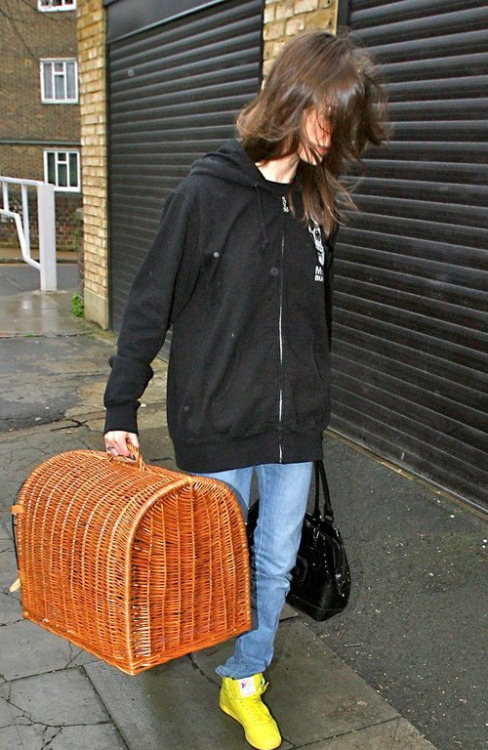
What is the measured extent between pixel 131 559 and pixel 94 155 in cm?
797

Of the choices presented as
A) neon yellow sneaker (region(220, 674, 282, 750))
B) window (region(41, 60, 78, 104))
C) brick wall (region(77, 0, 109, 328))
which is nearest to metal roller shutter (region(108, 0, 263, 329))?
brick wall (region(77, 0, 109, 328))

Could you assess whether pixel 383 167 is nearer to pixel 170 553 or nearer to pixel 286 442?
pixel 286 442

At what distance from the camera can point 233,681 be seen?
8.31 feet

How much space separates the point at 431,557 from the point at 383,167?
2343mm

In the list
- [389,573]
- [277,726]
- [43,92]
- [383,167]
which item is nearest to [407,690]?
[277,726]

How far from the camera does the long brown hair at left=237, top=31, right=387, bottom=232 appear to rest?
2051mm

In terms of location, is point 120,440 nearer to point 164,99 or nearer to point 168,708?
point 168,708

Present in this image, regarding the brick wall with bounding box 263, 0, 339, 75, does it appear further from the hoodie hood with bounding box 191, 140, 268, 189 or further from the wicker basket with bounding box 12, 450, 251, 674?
the wicker basket with bounding box 12, 450, 251, 674

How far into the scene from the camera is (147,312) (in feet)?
7.13

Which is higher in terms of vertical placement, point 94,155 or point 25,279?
point 94,155

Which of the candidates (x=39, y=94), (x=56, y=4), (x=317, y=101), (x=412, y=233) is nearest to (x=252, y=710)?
(x=317, y=101)

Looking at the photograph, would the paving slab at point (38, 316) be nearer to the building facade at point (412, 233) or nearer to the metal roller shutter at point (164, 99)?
the metal roller shutter at point (164, 99)

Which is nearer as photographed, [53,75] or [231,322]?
[231,322]

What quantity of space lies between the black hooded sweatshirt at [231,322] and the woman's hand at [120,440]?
0.02 m
